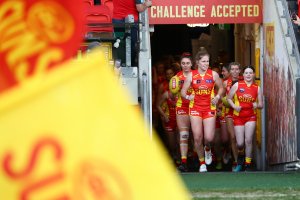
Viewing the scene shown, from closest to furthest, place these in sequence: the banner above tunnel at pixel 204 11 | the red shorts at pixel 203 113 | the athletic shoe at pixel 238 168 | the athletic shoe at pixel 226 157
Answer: the red shorts at pixel 203 113
the athletic shoe at pixel 238 168
the banner above tunnel at pixel 204 11
the athletic shoe at pixel 226 157

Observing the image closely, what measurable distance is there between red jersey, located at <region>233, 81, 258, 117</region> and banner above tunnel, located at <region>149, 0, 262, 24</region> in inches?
60.6

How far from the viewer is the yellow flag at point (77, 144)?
70.5 inches

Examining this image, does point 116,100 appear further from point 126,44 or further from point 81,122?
point 126,44

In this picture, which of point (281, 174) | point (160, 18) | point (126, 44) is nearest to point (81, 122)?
point (281, 174)

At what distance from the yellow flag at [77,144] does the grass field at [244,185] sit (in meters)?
8.00

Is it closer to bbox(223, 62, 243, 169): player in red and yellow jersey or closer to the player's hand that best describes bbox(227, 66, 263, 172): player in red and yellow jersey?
bbox(223, 62, 243, 169): player in red and yellow jersey

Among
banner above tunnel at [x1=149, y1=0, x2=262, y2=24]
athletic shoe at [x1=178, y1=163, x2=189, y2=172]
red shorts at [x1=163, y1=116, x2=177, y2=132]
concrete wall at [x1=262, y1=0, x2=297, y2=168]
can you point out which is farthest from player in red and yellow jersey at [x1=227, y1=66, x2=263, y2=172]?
red shorts at [x1=163, y1=116, x2=177, y2=132]

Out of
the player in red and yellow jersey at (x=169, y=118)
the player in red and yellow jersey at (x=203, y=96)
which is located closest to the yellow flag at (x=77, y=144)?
the player in red and yellow jersey at (x=203, y=96)

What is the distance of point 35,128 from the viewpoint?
1815mm

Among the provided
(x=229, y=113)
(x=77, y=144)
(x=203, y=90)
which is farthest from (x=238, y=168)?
(x=77, y=144)

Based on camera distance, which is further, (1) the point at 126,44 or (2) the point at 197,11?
(2) the point at 197,11

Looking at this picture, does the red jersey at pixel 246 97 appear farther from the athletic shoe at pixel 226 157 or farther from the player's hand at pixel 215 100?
the athletic shoe at pixel 226 157

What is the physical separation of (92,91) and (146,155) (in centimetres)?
16

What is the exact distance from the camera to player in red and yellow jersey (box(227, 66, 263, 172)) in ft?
48.4
